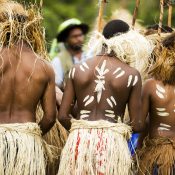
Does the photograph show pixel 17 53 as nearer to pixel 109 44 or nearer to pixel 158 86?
pixel 109 44

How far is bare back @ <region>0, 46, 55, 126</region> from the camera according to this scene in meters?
6.12

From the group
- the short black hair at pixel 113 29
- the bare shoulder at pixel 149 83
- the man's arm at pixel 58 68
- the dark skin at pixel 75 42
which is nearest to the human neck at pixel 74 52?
the dark skin at pixel 75 42

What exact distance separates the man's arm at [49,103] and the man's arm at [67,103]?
7 cm

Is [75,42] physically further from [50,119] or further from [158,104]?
[50,119]

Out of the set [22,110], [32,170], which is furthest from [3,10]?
[32,170]

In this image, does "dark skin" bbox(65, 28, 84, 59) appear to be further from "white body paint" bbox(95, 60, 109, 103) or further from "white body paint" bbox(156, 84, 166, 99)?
"white body paint" bbox(95, 60, 109, 103)

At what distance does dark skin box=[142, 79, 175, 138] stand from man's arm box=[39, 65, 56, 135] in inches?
31.2

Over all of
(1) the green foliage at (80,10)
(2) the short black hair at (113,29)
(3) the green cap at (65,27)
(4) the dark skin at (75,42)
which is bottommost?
(2) the short black hair at (113,29)

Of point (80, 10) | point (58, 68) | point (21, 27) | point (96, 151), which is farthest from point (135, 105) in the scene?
point (80, 10)

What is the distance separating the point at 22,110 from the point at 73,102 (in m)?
0.45

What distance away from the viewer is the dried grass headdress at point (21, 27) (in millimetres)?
6211

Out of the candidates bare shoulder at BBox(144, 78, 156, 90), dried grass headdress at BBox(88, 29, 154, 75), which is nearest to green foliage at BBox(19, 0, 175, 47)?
dried grass headdress at BBox(88, 29, 154, 75)

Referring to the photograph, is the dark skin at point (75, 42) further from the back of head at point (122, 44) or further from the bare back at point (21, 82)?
the bare back at point (21, 82)

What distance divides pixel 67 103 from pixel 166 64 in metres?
0.95
